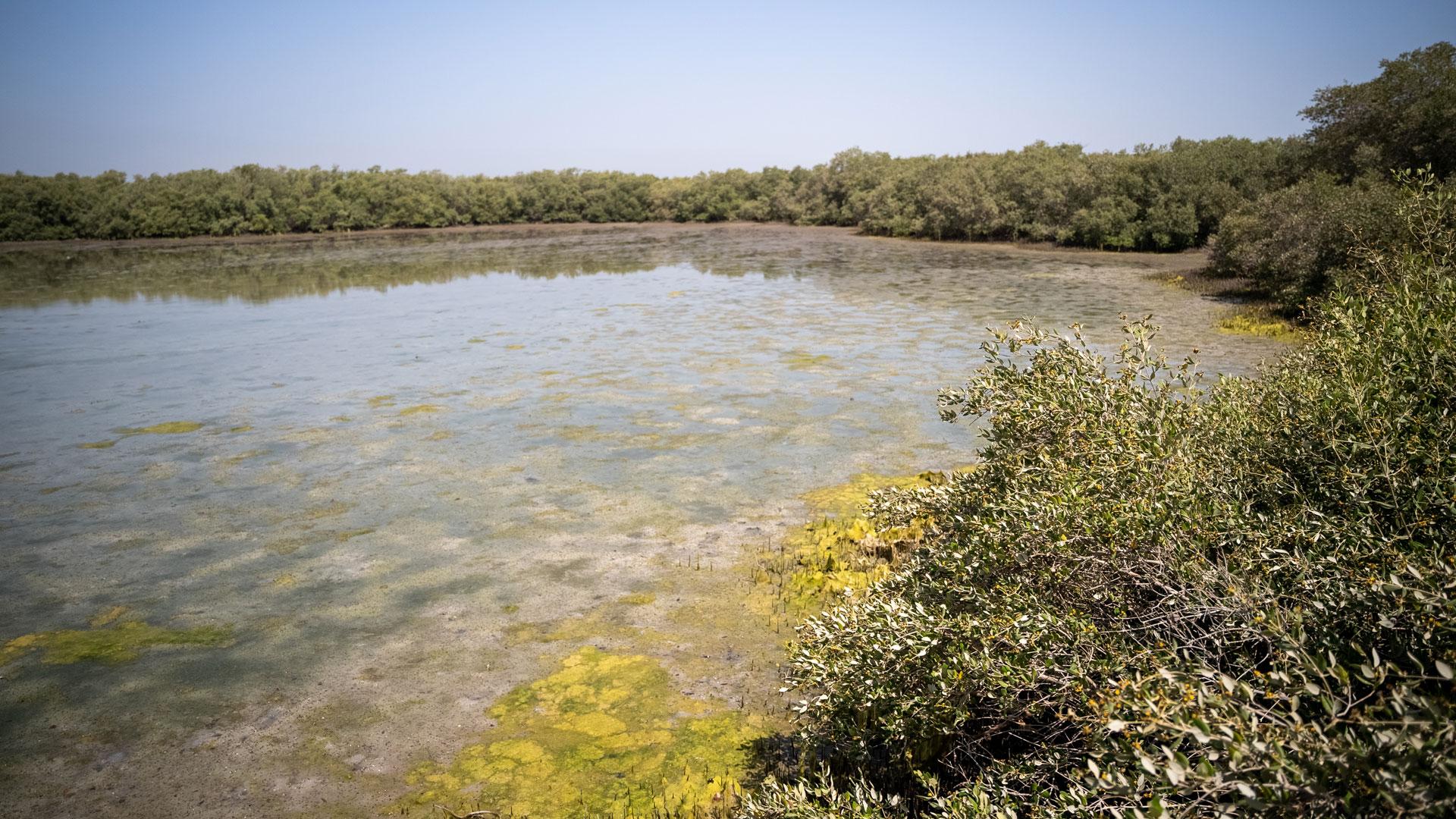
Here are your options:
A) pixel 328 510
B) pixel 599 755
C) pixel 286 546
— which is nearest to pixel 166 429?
Result: pixel 328 510

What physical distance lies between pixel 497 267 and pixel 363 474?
42891 millimetres

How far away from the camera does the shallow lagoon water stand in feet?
27.0

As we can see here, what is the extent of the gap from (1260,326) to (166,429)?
29722mm

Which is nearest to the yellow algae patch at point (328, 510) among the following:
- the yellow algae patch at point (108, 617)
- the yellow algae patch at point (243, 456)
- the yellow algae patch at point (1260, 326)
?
the yellow algae patch at point (108, 617)

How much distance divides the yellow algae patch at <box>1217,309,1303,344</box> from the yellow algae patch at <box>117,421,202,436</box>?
27.8 metres

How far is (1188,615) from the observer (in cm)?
486

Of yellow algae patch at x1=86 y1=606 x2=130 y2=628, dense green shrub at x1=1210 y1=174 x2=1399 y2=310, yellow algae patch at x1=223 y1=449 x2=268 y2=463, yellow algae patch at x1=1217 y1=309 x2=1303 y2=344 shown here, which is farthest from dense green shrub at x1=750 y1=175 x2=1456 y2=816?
yellow algae patch at x1=1217 y1=309 x2=1303 y2=344

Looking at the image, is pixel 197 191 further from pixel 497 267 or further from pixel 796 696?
pixel 796 696

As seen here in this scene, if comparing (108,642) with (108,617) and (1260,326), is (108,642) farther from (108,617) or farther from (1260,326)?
(1260,326)

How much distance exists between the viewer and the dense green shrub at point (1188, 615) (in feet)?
11.5

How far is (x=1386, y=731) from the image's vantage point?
315 cm

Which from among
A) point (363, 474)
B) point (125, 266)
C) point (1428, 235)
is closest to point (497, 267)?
point (125, 266)

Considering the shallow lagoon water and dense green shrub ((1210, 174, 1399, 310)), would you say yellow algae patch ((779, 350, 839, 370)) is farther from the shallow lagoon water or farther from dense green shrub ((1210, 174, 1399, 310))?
dense green shrub ((1210, 174, 1399, 310))

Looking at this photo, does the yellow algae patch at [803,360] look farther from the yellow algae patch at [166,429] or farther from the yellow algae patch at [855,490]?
the yellow algae patch at [166,429]
